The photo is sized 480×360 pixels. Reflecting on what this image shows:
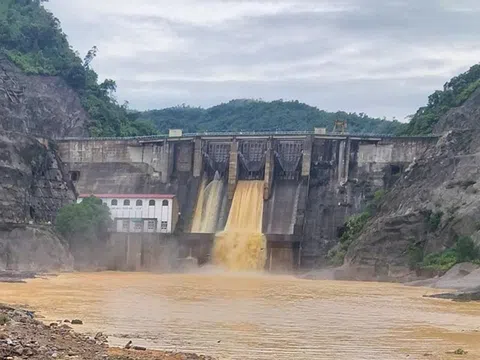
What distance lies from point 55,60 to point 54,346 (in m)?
89.4

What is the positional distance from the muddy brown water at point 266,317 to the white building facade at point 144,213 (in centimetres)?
2332

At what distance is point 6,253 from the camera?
6375 centimetres

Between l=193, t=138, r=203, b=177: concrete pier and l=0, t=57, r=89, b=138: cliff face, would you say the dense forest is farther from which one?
l=193, t=138, r=203, b=177: concrete pier

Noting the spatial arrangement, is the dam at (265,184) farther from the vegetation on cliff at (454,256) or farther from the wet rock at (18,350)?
the wet rock at (18,350)

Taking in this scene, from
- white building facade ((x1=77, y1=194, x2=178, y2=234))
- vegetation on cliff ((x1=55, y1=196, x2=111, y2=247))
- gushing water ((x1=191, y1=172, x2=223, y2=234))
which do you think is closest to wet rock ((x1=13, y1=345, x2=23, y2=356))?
vegetation on cliff ((x1=55, y1=196, x2=111, y2=247))

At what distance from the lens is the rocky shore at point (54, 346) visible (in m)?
18.4

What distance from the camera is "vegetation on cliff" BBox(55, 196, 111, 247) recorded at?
72.2 metres

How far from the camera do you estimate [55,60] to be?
105438 millimetres

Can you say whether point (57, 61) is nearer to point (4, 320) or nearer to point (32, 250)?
point (32, 250)

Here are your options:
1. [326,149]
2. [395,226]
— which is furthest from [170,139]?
[395,226]

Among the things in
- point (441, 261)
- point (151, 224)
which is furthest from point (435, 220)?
point (151, 224)

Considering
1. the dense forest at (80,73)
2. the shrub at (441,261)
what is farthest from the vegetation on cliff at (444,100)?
the shrub at (441,261)

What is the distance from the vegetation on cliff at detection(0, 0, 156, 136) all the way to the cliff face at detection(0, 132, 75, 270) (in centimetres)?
2000

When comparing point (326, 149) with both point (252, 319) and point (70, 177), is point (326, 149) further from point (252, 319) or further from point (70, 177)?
point (252, 319)
